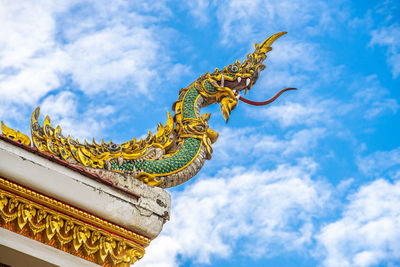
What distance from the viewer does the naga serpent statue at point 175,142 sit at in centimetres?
590

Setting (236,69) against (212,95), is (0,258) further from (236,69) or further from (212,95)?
(236,69)

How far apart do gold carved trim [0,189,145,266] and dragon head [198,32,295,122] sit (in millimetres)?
2456

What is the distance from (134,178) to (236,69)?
8.00 feet

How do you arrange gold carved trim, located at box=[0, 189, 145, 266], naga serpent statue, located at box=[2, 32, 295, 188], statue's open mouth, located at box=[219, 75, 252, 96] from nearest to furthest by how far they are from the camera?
gold carved trim, located at box=[0, 189, 145, 266] < naga serpent statue, located at box=[2, 32, 295, 188] < statue's open mouth, located at box=[219, 75, 252, 96]

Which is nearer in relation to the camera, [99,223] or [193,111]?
[99,223]

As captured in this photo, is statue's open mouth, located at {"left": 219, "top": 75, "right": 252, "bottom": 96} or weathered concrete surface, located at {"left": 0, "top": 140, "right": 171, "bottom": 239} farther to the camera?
statue's open mouth, located at {"left": 219, "top": 75, "right": 252, "bottom": 96}

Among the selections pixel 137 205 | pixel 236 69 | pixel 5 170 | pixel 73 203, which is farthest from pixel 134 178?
pixel 236 69

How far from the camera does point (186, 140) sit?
6.58 metres

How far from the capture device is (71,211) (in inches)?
200

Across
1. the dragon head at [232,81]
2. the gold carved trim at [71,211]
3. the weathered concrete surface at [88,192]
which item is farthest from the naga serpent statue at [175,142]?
the gold carved trim at [71,211]

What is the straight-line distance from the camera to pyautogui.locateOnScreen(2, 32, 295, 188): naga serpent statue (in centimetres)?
590

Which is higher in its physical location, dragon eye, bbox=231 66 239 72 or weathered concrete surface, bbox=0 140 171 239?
dragon eye, bbox=231 66 239 72

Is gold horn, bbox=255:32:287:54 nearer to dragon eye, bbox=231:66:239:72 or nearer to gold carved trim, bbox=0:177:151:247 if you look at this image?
dragon eye, bbox=231:66:239:72

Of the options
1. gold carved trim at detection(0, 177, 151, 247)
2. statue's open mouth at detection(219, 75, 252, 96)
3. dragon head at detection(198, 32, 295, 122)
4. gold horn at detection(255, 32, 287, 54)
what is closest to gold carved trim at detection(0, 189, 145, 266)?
gold carved trim at detection(0, 177, 151, 247)
